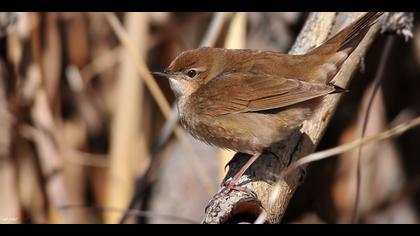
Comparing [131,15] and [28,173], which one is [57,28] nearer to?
[131,15]

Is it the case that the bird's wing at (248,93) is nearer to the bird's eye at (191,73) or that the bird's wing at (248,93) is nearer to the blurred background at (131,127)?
the bird's eye at (191,73)

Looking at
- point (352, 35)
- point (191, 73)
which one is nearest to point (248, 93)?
point (191, 73)

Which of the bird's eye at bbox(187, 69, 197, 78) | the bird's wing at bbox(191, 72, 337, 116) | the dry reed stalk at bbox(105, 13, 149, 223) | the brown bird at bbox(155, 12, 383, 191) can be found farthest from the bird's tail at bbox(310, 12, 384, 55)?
the dry reed stalk at bbox(105, 13, 149, 223)

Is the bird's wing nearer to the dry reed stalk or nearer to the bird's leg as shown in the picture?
the bird's leg

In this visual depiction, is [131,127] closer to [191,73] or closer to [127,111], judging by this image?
[127,111]

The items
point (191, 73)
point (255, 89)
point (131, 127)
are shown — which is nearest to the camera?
point (255, 89)

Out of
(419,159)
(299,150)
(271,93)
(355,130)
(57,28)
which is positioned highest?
(57,28)
